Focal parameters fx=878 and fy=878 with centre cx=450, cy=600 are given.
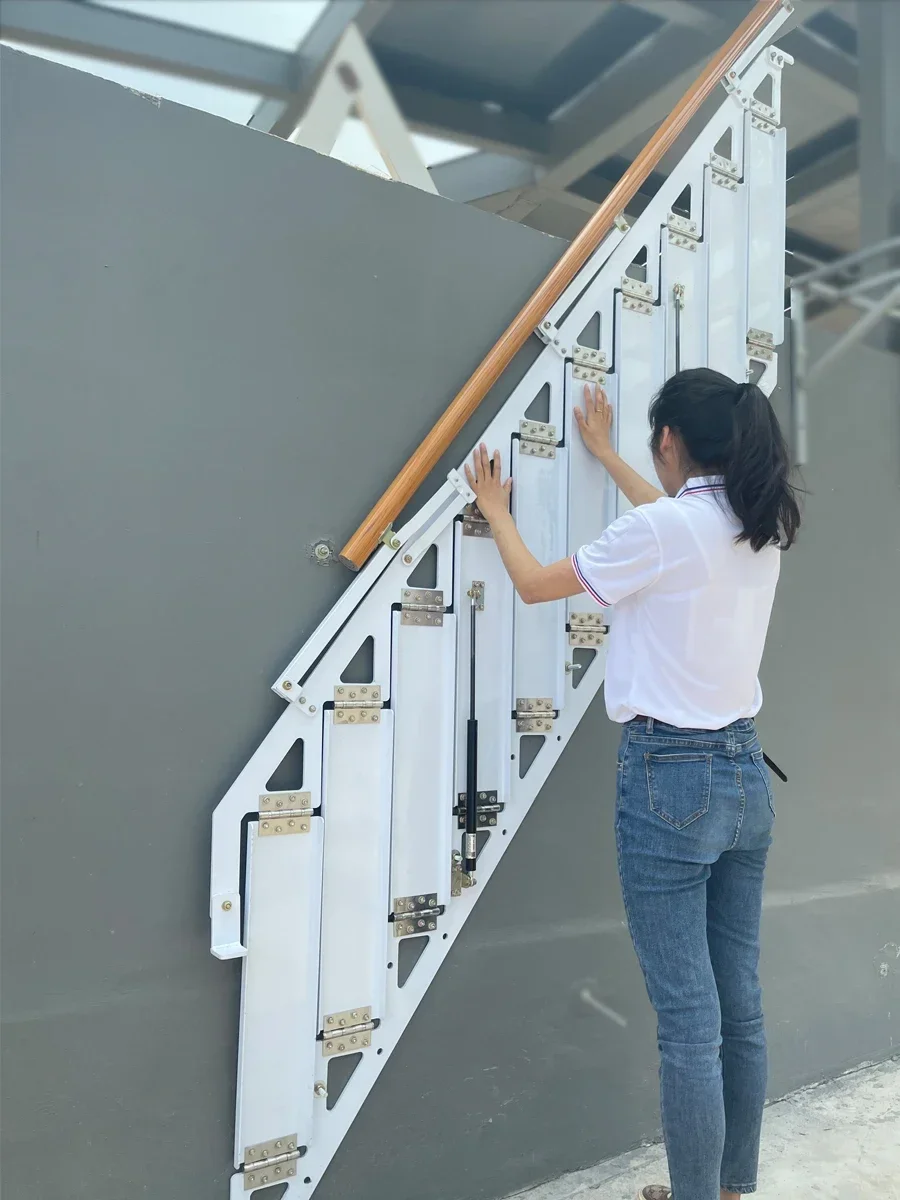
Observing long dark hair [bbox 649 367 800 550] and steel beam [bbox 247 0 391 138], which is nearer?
long dark hair [bbox 649 367 800 550]

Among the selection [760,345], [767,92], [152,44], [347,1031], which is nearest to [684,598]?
[347,1031]

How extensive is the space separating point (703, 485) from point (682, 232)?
84 centimetres

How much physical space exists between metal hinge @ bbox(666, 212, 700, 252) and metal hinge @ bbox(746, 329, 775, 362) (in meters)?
0.24

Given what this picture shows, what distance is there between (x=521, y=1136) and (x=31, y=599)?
1.29m

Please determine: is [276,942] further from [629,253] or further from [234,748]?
[629,253]

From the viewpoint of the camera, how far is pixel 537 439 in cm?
169

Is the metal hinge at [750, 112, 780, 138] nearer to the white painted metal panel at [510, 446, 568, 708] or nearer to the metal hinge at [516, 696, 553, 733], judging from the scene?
the white painted metal panel at [510, 446, 568, 708]

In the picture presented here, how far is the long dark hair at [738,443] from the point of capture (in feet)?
4.29

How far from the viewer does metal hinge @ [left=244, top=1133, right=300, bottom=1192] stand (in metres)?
1.32

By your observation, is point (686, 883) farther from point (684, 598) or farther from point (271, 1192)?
point (271, 1192)

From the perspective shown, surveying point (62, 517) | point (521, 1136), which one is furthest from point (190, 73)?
point (521, 1136)

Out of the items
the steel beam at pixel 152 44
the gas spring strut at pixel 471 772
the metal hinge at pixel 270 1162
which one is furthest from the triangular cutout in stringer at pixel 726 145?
the metal hinge at pixel 270 1162

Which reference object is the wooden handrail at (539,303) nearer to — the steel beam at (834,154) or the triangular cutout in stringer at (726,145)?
the triangular cutout in stringer at (726,145)

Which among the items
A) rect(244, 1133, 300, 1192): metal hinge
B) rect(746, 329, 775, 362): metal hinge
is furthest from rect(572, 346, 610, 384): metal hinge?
rect(244, 1133, 300, 1192): metal hinge
